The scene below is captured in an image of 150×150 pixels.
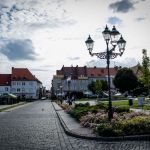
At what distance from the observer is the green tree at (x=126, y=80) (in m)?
113

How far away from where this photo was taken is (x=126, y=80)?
371ft

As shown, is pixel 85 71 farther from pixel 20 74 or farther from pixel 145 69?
pixel 145 69

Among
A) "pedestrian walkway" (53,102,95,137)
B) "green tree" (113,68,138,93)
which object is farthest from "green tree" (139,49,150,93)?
"green tree" (113,68,138,93)

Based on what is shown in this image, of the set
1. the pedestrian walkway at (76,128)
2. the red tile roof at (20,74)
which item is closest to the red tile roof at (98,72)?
the red tile roof at (20,74)

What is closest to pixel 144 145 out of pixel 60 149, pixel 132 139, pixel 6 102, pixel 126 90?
pixel 132 139

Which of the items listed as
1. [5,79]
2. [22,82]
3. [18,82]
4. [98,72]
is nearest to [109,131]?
[18,82]

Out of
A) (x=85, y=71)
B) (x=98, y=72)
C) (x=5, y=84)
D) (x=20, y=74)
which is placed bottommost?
(x=5, y=84)

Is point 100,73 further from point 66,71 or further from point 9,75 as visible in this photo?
point 9,75

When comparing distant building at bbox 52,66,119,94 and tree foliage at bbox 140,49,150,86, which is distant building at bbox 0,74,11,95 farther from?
tree foliage at bbox 140,49,150,86

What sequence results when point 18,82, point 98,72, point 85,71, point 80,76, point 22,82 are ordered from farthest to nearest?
point 85,71
point 98,72
point 80,76
point 22,82
point 18,82

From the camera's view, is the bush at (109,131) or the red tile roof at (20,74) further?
the red tile roof at (20,74)

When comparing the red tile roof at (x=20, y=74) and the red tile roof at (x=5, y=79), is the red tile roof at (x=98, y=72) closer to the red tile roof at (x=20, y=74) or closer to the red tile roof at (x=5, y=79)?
the red tile roof at (x=20, y=74)

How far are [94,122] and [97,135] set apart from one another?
4376 millimetres

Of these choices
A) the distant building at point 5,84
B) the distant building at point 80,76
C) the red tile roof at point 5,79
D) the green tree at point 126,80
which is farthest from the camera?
the distant building at point 80,76
